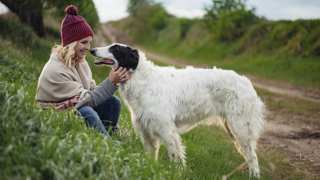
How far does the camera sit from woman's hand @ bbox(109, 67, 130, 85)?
7.04 metres

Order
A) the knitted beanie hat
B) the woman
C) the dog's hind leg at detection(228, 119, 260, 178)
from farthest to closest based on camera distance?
the dog's hind leg at detection(228, 119, 260, 178), the knitted beanie hat, the woman

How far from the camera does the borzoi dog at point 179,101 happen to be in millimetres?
7379

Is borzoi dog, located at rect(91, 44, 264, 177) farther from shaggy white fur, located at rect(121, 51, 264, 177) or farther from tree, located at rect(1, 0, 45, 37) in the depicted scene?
tree, located at rect(1, 0, 45, 37)

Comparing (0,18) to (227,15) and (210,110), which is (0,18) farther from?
(227,15)

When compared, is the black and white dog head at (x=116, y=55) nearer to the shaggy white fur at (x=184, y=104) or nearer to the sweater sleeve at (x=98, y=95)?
the shaggy white fur at (x=184, y=104)

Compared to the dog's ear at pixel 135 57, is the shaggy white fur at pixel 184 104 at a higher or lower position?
lower

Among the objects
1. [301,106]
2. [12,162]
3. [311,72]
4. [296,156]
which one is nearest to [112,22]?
[311,72]

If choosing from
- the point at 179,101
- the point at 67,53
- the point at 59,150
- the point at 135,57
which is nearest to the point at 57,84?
the point at 67,53

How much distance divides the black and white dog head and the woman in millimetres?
138

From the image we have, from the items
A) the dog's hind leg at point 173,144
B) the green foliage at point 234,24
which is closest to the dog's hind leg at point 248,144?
the dog's hind leg at point 173,144

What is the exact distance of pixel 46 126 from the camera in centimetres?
532

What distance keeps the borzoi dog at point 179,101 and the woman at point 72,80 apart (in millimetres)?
276

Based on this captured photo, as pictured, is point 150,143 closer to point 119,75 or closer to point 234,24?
point 119,75

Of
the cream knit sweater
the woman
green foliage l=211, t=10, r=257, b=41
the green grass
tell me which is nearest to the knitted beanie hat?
the woman
